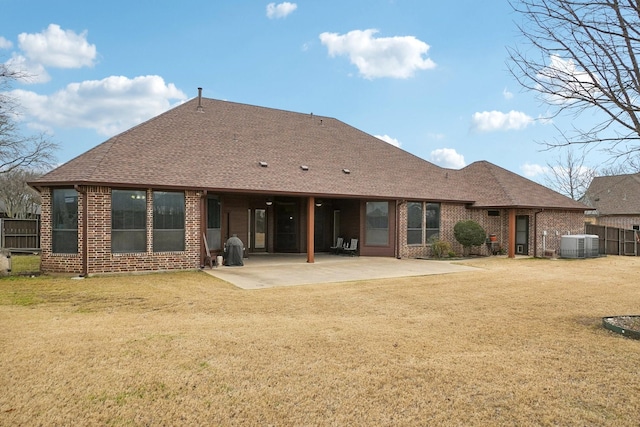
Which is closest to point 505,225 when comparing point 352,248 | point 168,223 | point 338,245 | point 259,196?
point 352,248

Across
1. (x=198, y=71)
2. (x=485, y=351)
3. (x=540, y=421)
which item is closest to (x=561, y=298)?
(x=485, y=351)

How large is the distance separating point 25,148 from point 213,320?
2241 cm

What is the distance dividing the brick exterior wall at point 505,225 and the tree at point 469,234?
21.9 inches

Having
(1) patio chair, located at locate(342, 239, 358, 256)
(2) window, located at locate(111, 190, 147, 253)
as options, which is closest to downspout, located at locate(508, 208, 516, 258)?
(1) patio chair, located at locate(342, 239, 358, 256)

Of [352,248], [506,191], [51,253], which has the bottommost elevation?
[352,248]

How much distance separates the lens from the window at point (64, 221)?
39.2 ft

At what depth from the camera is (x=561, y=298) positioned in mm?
8906

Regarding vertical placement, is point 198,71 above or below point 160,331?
above

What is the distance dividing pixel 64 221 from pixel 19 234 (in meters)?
8.98

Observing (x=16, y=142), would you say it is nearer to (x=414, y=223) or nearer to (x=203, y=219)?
(x=203, y=219)

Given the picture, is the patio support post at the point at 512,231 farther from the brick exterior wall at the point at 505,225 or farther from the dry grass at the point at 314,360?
the dry grass at the point at 314,360

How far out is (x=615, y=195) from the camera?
34.2 metres

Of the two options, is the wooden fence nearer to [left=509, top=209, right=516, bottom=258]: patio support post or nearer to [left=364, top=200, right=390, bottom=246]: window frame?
[left=509, top=209, right=516, bottom=258]: patio support post

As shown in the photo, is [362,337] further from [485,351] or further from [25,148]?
[25,148]
